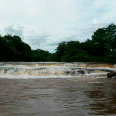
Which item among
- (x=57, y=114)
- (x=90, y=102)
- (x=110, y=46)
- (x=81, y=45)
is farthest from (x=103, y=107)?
(x=81, y=45)

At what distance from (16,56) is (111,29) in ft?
93.1

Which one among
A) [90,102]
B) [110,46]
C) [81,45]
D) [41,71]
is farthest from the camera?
[81,45]

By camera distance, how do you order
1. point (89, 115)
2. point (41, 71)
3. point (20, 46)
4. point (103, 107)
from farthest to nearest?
point (20, 46)
point (41, 71)
point (103, 107)
point (89, 115)

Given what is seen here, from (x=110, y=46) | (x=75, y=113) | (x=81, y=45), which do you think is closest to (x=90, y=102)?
(x=75, y=113)

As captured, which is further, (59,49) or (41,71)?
(59,49)

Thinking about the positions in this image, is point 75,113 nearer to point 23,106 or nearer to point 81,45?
point 23,106

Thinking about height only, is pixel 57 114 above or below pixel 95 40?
below

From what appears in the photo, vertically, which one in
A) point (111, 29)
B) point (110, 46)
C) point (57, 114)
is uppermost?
point (111, 29)

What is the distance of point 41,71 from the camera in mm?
28000

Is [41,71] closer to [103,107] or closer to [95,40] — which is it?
[103,107]

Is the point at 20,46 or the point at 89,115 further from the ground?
the point at 20,46

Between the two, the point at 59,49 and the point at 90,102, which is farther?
the point at 59,49

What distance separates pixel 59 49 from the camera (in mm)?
86938

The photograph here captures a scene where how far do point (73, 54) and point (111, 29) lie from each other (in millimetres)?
12205
